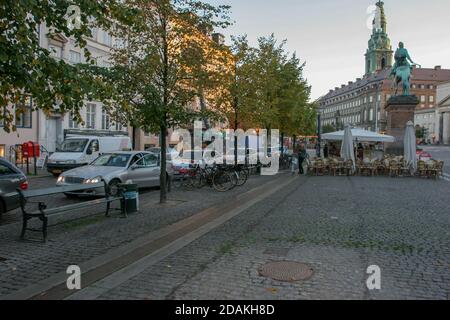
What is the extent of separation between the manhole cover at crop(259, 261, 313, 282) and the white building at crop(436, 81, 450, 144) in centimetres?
11986

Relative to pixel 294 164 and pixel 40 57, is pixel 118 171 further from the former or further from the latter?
pixel 294 164

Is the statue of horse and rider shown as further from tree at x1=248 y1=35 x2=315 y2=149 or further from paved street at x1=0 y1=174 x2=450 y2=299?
paved street at x1=0 y1=174 x2=450 y2=299

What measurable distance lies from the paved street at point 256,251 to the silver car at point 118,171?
6.56ft

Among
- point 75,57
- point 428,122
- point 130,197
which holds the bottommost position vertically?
point 130,197

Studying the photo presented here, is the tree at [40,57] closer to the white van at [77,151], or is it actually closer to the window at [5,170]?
the window at [5,170]

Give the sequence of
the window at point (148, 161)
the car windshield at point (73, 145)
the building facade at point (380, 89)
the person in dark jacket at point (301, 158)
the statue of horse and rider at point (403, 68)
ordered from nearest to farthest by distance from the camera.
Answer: the window at point (148, 161)
the car windshield at point (73, 145)
the person in dark jacket at point (301, 158)
the statue of horse and rider at point (403, 68)
the building facade at point (380, 89)

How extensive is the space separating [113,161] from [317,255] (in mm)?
9739

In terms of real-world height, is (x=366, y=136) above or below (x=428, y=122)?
below

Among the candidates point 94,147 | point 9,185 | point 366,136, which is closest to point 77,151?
point 94,147

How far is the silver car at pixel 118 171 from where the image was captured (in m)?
13.1

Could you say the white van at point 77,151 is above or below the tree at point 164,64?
below

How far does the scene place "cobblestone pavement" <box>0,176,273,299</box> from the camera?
6.11 m

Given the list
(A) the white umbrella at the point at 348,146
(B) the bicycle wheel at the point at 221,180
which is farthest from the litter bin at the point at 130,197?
(A) the white umbrella at the point at 348,146

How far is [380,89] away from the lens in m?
128
